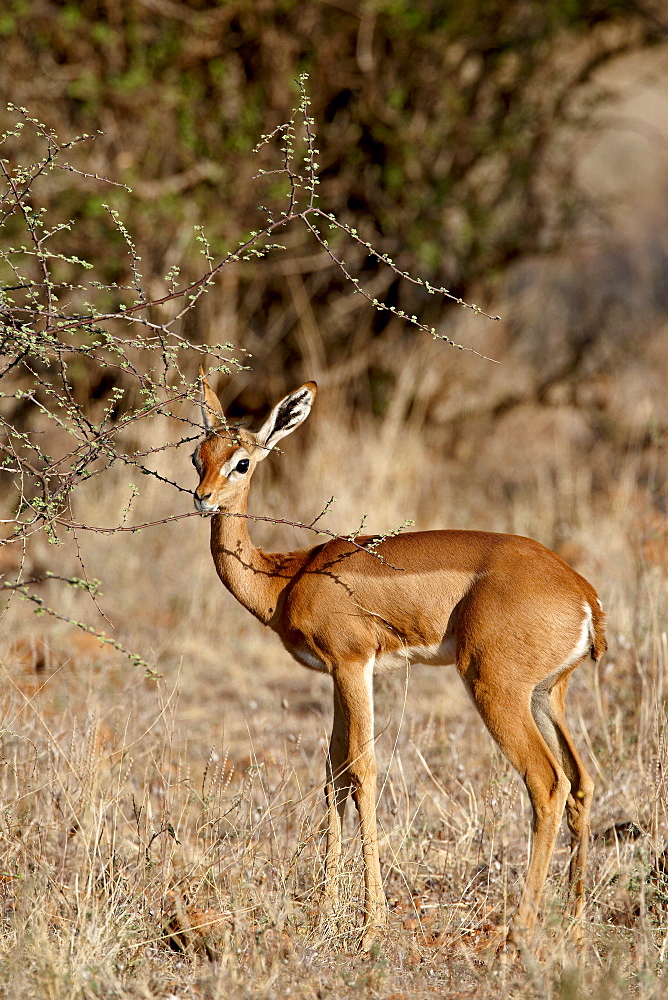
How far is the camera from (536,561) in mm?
3939

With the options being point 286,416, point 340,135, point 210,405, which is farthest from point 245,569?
point 340,135

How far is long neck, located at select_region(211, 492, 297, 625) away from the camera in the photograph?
14.1 ft

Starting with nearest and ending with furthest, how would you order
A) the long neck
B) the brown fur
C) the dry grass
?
the dry grass
the brown fur
the long neck

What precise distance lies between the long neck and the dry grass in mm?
384

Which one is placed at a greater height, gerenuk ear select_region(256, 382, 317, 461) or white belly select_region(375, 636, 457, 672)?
gerenuk ear select_region(256, 382, 317, 461)

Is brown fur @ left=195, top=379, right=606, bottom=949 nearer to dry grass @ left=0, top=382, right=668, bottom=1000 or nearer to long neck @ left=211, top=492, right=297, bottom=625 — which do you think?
long neck @ left=211, top=492, right=297, bottom=625

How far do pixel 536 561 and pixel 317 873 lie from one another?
4.45 ft

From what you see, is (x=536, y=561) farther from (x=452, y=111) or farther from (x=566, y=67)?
(x=566, y=67)

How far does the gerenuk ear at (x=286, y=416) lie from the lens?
14.2 ft

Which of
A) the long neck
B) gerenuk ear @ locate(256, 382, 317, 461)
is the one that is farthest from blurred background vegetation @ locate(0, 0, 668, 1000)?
gerenuk ear @ locate(256, 382, 317, 461)

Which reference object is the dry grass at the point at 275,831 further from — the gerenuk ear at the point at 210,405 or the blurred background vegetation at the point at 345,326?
the gerenuk ear at the point at 210,405

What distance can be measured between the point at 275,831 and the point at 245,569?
1.01m

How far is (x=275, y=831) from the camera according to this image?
4.23m

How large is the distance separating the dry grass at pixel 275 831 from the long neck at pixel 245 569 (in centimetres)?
38
